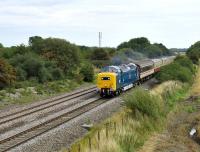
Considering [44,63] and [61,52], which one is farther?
[61,52]

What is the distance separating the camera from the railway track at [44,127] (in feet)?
65.2

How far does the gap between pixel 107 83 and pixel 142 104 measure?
13.0 meters

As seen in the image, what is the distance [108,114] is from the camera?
94.5ft

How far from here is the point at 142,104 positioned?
25797 mm

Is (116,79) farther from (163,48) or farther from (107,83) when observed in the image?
(163,48)

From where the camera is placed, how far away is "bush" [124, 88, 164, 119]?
25609 mm

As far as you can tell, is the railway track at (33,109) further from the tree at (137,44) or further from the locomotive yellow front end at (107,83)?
the tree at (137,44)

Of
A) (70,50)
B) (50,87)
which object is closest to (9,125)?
(50,87)

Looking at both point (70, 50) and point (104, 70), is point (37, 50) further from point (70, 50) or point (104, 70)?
point (104, 70)

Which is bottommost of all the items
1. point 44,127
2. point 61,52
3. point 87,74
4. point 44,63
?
point 44,127

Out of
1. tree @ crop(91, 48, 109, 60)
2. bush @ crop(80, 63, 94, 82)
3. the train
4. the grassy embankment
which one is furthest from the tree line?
tree @ crop(91, 48, 109, 60)

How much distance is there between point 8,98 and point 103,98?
25.3 feet

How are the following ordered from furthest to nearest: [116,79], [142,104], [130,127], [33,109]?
1. [116,79]
2. [33,109]
3. [142,104]
4. [130,127]

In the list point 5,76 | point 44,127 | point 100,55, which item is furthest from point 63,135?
point 100,55
